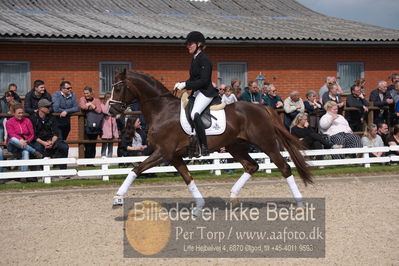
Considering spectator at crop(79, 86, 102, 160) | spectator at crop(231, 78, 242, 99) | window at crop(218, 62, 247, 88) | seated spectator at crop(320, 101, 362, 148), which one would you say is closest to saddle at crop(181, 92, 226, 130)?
spectator at crop(79, 86, 102, 160)

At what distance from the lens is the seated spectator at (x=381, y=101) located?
17.7 meters

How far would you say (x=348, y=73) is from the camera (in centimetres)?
2297

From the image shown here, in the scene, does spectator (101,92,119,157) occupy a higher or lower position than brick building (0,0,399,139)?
lower

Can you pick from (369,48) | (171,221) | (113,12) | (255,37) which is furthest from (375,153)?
(113,12)

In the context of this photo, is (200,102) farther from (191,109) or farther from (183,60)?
(183,60)

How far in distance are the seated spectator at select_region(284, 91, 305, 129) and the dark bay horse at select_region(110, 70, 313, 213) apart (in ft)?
16.8

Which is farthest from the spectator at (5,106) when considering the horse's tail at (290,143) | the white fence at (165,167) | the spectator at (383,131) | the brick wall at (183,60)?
the spectator at (383,131)

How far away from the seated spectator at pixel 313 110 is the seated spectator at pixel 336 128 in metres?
0.29

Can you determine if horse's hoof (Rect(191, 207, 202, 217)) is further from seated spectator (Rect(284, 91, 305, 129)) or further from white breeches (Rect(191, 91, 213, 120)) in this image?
seated spectator (Rect(284, 91, 305, 129))

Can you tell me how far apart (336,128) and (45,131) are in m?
7.16

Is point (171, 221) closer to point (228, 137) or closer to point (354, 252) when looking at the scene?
point (228, 137)

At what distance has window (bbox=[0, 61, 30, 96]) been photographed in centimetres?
1877

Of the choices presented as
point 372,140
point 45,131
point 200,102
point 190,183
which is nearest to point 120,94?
point 200,102

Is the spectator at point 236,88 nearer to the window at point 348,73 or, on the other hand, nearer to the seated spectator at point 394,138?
the seated spectator at point 394,138
